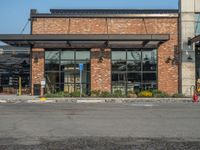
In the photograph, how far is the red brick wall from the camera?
37.5 metres

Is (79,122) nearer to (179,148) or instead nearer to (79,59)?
(179,148)

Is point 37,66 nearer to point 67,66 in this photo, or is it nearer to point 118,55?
point 67,66

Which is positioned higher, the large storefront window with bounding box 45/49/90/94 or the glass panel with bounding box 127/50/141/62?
the glass panel with bounding box 127/50/141/62

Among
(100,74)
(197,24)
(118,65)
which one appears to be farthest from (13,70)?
(197,24)

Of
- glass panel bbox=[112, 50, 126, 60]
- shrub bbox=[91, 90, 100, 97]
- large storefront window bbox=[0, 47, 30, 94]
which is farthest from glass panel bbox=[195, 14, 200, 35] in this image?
large storefront window bbox=[0, 47, 30, 94]

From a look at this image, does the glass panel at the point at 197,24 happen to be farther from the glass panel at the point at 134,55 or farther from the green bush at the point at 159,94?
the green bush at the point at 159,94

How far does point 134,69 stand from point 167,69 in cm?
258

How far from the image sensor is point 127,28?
3753 cm

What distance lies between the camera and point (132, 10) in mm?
49562

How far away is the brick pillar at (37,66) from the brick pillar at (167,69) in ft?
30.1

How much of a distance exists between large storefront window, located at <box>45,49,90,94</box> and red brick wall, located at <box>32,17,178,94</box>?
85cm

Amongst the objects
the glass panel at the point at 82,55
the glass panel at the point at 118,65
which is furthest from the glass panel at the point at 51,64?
the glass panel at the point at 118,65

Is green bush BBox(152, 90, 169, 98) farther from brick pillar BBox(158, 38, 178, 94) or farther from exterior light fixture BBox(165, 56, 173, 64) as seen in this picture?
exterior light fixture BBox(165, 56, 173, 64)

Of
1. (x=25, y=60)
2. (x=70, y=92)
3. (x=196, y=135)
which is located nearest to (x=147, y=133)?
(x=196, y=135)
